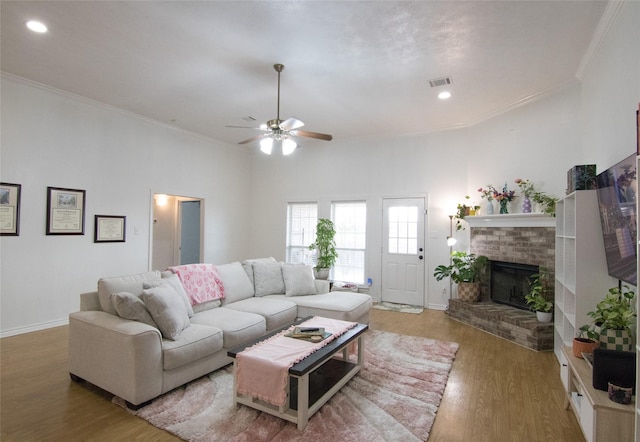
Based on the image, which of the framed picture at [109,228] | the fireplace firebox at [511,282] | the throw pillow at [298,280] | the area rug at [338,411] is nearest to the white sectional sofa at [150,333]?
the area rug at [338,411]

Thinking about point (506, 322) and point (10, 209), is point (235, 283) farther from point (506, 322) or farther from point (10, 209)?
point (506, 322)

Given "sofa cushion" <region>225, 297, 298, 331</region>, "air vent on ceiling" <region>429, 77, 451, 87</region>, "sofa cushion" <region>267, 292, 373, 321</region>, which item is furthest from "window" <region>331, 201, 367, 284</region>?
"air vent on ceiling" <region>429, 77, 451, 87</region>

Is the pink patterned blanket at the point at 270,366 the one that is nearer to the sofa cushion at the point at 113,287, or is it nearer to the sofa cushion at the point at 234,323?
the sofa cushion at the point at 234,323

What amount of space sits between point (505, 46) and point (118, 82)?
436 centimetres

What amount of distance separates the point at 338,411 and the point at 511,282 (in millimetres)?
3597

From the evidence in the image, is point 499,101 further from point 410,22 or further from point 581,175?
point 410,22

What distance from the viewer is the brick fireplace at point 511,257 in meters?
3.86

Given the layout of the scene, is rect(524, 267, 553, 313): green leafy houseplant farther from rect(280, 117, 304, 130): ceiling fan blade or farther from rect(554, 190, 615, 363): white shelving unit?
rect(280, 117, 304, 130): ceiling fan blade

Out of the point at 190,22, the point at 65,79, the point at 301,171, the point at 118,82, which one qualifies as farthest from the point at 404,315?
the point at 65,79

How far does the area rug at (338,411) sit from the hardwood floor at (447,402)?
11cm

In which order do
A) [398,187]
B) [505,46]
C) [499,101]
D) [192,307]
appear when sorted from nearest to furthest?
[505,46] → [192,307] → [499,101] → [398,187]

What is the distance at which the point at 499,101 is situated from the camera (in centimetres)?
453

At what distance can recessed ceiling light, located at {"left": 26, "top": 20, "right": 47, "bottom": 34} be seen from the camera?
2.90 metres

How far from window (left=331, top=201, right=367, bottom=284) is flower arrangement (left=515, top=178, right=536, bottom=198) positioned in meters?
2.65
